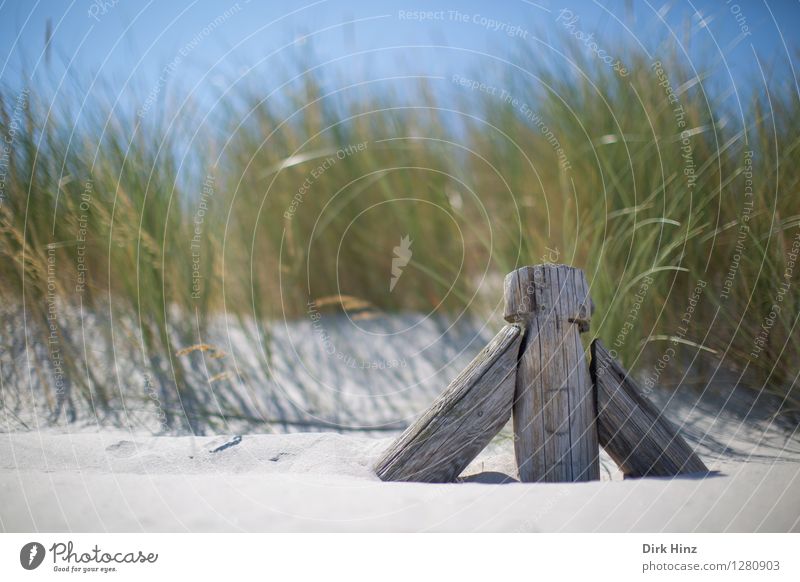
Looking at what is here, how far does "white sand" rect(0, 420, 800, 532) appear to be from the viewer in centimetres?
216

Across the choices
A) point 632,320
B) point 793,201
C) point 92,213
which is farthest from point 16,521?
point 793,201

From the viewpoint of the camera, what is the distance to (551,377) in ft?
8.51

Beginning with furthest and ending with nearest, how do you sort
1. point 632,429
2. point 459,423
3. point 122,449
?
point 122,449
point 632,429
point 459,423

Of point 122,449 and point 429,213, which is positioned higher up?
point 429,213

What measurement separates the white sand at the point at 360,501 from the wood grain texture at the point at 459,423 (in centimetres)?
13

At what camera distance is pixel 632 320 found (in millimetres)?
3705

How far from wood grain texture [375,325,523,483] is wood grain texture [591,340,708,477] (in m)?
0.37

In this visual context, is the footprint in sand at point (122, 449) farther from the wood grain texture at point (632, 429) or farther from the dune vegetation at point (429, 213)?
the wood grain texture at point (632, 429)

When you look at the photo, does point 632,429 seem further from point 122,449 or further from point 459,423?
point 122,449

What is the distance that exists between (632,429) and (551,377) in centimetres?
41

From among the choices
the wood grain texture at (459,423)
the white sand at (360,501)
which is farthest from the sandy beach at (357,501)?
the wood grain texture at (459,423)

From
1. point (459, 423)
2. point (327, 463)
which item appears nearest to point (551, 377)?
point (459, 423)

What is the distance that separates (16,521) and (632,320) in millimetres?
3004

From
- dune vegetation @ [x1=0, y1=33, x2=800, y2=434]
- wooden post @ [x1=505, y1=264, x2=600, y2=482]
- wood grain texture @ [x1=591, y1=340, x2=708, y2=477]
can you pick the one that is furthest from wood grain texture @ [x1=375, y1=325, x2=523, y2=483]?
dune vegetation @ [x1=0, y1=33, x2=800, y2=434]
